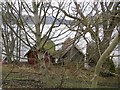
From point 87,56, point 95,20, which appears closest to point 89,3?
point 95,20

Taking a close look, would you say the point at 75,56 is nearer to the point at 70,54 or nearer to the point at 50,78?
the point at 70,54

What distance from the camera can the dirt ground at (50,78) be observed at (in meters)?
3.59

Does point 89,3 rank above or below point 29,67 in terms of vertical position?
above

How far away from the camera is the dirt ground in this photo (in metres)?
3.59

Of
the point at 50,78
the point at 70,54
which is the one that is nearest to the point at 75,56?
the point at 70,54

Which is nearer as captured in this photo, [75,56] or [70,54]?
[70,54]

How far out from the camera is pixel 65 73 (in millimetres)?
3654

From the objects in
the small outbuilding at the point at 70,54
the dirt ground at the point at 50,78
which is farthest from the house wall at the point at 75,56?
the dirt ground at the point at 50,78

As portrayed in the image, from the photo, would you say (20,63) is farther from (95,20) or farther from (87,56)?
(95,20)

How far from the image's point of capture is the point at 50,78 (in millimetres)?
3697

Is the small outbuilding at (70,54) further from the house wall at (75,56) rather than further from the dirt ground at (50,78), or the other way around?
the dirt ground at (50,78)

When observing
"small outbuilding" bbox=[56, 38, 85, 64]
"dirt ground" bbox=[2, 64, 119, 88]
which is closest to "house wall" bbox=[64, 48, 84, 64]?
"small outbuilding" bbox=[56, 38, 85, 64]

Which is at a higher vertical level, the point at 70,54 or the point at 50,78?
the point at 70,54

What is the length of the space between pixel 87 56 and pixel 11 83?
3.76 feet
